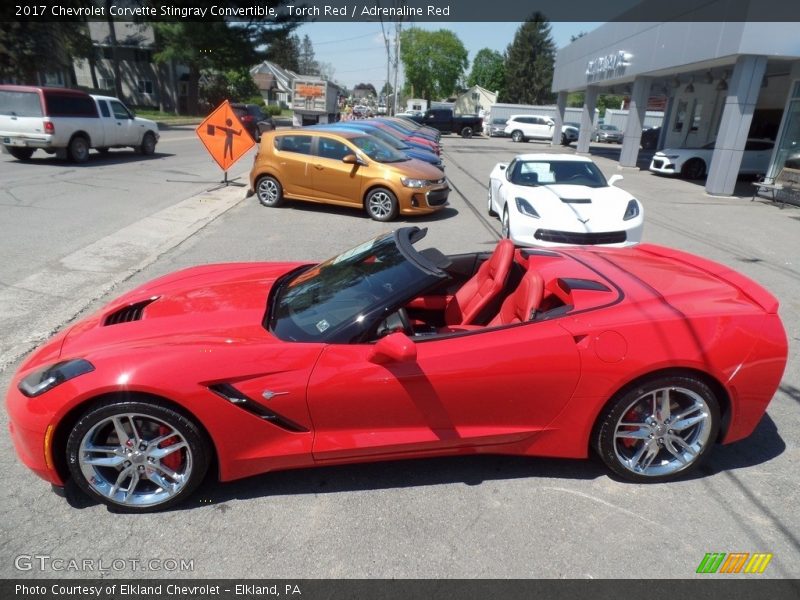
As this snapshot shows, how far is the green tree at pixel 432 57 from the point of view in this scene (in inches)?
3610

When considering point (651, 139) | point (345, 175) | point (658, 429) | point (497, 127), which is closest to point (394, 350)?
point (658, 429)

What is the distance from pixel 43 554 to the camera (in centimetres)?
249

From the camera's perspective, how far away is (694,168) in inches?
748

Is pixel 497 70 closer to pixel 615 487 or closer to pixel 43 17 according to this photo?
pixel 43 17

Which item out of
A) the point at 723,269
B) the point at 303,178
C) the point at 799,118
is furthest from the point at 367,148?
the point at 799,118

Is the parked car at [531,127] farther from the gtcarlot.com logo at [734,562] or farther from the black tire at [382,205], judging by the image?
the gtcarlot.com logo at [734,562]

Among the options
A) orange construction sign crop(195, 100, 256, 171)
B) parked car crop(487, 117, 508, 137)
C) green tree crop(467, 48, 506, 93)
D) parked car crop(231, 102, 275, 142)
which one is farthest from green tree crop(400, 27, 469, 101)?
orange construction sign crop(195, 100, 256, 171)

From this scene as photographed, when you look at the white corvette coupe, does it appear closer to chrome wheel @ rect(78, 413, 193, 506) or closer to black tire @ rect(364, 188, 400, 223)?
black tire @ rect(364, 188, 400, 223)

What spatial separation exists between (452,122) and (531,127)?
6645 millimetres

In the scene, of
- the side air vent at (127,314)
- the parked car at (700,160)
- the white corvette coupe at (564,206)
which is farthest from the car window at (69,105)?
the parked car at (700,160)

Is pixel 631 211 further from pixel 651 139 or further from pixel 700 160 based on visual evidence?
pixel 651 139

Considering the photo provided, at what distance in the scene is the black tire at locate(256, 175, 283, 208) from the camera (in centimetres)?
1098

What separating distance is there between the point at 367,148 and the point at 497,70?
9318cm

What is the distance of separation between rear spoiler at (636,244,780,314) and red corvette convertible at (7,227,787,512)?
0.02 meters
